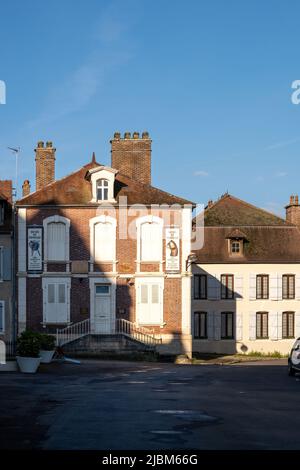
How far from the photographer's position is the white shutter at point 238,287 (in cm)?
4397

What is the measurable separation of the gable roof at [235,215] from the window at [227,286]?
412 cm

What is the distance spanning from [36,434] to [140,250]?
2530 cm

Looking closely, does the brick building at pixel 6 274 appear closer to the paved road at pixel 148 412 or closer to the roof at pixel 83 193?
the roof at pixel 83 193

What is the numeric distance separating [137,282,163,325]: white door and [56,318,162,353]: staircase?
1.54 ft

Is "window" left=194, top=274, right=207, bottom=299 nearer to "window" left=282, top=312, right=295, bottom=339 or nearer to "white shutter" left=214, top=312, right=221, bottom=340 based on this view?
"white shutter" left=214, top=312, right=221, bottom=340

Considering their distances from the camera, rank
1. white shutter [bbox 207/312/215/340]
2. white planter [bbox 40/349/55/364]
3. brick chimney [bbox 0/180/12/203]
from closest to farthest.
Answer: white planter [bbox 40/349/55/364] < brick chimney [bbox 0/180/12/203] < white shutter [bbox 207/312/215/340]

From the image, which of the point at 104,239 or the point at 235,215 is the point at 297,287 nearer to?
the point at 235,215

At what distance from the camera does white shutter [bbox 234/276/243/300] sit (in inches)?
1731

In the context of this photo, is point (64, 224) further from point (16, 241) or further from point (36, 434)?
point (36, 434)

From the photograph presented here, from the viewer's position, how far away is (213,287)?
43.9m

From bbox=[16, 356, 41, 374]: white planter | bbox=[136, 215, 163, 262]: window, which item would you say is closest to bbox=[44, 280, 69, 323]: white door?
bbox=[136, 215, 163, 262]: window

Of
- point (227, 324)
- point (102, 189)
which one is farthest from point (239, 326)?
point (102, 189)

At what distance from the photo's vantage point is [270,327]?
44000mm

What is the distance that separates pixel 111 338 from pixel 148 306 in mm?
2309
